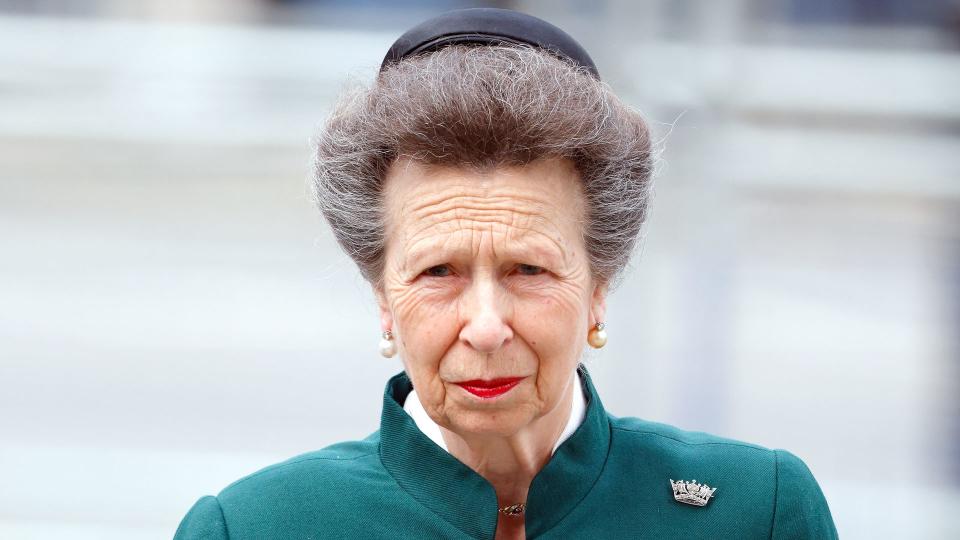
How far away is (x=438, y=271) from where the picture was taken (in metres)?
1.45

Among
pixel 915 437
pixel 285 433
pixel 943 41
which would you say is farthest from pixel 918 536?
pixel 285 433

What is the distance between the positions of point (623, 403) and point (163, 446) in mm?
1238

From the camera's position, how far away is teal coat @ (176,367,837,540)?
1.51m

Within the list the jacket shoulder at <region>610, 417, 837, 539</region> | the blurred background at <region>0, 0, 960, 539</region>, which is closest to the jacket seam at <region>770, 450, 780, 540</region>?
the jacket shoulder at <region>610, 417, 837, 539</region>

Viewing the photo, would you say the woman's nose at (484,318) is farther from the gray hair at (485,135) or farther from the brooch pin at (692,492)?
the brooch pin at (692,492)

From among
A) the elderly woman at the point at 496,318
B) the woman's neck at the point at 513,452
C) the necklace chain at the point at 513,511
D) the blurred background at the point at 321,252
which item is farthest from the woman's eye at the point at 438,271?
the blurred background at the point at 321,252

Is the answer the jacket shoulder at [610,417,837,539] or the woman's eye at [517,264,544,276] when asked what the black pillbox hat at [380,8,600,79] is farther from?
the jacket shoulder at [610,417,837,539]

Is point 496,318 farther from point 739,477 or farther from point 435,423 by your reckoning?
point 739,477

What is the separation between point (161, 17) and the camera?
3.22 m

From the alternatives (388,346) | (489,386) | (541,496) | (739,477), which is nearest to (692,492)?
(739,477)

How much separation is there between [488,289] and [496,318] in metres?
0.04

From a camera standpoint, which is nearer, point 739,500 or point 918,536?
point 739,500

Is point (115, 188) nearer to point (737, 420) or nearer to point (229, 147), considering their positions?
point (229, 147)

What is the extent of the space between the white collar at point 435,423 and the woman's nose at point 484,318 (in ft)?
0.65
